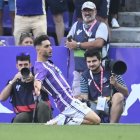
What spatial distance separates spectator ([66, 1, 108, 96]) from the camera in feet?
29.5

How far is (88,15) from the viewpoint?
906cm

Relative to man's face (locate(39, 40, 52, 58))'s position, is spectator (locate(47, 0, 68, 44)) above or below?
above

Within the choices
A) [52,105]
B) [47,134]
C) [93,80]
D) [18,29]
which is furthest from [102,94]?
[47,134]

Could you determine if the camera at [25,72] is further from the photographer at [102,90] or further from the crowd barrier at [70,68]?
the crowd barrier at [70,68]

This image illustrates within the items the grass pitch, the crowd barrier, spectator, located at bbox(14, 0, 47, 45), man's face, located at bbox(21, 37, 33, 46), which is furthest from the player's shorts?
the grass pitch

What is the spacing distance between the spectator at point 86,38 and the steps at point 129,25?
1.21 m

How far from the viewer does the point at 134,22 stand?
11.3 m

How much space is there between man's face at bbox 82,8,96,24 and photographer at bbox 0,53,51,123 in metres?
0.98

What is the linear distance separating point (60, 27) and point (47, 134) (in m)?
4.57

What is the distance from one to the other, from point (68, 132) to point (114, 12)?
5.05 metres

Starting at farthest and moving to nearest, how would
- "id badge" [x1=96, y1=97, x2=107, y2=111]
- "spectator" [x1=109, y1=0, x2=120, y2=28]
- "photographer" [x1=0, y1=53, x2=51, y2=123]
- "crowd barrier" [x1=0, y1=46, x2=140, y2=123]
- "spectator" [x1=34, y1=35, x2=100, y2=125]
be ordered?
"spectator" [x1=109, y1=0, x2=120, y2=28] → "crowd barrier" [x1=0, y1=46, x2=140, y2=123] → "id badge" [x1=96, y1=97, x2=107, y2=111] → "photographer" [x1=0, y1=53, x2=51, y2=123] → "spectator" [x1=34, y1=35, x2=100, y2=125]

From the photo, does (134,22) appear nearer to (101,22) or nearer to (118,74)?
(101,22)

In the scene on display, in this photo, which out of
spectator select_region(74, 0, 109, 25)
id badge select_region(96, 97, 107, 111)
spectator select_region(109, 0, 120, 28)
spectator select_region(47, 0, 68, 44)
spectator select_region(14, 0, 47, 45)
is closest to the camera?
id badge select_region(96, 97, 107, 111)

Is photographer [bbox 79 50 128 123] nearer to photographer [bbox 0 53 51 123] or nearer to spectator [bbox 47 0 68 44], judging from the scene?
photographer [bbox 0 53 51 123]
